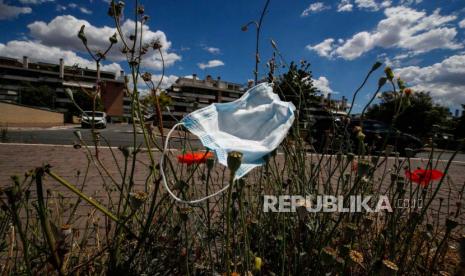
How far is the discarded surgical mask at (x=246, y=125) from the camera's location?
2.36ft

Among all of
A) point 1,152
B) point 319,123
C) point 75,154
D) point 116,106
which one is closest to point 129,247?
point 75,154

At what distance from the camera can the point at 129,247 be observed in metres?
1.07

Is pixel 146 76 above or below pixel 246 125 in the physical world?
above

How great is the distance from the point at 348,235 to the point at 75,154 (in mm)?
4494

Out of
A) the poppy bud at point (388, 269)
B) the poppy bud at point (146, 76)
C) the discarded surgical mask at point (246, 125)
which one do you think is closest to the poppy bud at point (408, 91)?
the discarded surgical mask at point (246, 125)

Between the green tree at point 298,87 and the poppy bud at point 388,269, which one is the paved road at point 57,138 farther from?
the poppy bud at point 388,269

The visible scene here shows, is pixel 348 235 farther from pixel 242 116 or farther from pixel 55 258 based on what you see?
pixel 55 258

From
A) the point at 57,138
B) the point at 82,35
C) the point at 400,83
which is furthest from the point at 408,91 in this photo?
the point at 57,138

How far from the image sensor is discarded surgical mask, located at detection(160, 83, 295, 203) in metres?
0.72

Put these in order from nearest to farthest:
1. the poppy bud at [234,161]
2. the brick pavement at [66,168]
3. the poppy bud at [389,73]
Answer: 1. the poppy bud at [234,161]
2. the poppy bud at [389,73]
3. the brick pavement at [66,168]

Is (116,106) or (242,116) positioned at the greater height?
(116,106)

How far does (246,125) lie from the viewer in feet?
2.97

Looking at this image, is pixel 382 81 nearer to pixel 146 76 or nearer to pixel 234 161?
pixel 234 161

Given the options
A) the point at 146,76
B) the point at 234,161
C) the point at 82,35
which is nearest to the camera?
the point at 234,161
